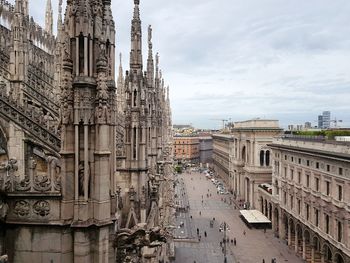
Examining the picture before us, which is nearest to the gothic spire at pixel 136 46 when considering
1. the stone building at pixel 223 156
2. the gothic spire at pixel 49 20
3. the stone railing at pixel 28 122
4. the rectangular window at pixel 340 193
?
the stone railing at pixel 28 122

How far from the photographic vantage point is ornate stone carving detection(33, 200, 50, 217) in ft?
29.2

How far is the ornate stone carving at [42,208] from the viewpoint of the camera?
8906 millimetres

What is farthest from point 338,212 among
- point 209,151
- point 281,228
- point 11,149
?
point 209,151

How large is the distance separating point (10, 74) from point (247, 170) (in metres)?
51.8

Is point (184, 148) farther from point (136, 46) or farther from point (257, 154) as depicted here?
point (136, 46)

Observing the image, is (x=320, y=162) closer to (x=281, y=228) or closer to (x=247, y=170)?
(x=281, y=228)

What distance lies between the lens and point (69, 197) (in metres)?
8.77

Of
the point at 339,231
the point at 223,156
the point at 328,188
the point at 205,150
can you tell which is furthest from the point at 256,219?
the point at 205,150

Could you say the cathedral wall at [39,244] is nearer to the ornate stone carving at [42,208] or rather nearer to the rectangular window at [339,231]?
the ornate stone carving at [42,208]

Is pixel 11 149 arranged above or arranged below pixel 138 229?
above

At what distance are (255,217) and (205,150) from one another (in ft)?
355

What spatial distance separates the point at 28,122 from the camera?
18.8 metres

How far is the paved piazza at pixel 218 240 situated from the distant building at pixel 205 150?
8838cm

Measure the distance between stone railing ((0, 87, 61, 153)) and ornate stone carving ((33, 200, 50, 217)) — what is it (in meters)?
9.56
